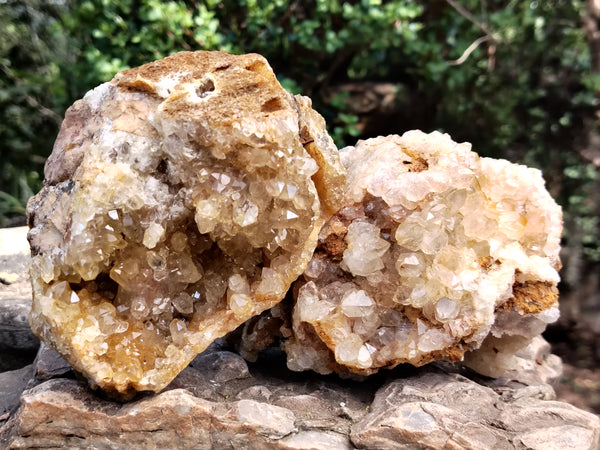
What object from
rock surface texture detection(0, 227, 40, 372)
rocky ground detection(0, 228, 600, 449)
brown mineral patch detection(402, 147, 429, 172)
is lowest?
rock surface texture detection(0, 227, 40, 372)

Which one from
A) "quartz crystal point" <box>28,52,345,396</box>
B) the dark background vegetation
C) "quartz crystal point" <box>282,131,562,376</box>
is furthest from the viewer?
the dark background vegetation

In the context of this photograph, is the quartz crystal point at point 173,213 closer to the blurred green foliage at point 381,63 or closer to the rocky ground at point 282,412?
the rocky ground at point 282,412

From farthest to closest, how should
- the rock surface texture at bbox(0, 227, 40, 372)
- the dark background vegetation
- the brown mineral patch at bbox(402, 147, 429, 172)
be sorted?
the dark background vegetation → the rock surface texture at bbox(0, 227, 40, 372) → the brown mineral patch at bbox(402, 147, 429, 172)

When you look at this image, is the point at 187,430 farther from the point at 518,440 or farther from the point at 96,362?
the point at 518,440

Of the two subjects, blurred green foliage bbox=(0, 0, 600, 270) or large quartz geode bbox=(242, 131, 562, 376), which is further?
blurred green foliage bbox=(0, 0, 600, 270)

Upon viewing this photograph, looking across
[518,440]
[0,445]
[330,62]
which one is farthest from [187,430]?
[330,62]

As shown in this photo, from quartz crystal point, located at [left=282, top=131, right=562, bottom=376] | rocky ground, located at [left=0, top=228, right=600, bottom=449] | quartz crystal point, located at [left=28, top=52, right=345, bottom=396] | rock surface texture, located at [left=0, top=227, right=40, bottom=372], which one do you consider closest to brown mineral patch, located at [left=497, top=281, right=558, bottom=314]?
quartz crystal point, located at [left=282, top=131, right=562, bottom=376]

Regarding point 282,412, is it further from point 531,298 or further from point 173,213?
point 531,298

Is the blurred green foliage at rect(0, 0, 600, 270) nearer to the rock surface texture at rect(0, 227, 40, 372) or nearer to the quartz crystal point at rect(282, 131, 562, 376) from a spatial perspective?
the rock surface texture at rect(0, 227, 40, 372)
